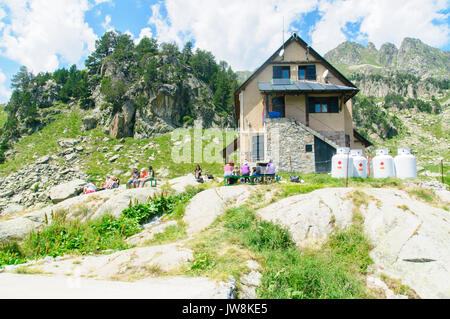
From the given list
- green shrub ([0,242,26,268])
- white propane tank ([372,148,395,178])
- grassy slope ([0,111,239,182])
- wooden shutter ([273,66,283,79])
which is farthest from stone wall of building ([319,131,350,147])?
green shrub ([0,242,26,268])

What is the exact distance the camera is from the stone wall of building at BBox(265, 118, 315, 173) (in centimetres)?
2330

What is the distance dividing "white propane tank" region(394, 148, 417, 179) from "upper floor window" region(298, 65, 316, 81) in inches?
538

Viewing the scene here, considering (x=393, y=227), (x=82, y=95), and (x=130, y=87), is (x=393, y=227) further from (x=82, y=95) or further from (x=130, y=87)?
(x=82, y=95)

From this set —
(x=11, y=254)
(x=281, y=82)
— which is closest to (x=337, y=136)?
(x=281, y=82)

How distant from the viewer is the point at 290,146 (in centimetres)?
2366

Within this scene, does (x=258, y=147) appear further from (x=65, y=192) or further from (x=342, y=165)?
(x=65, y=192)

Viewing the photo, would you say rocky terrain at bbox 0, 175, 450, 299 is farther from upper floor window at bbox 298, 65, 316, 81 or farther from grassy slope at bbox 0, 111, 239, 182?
grassy slope at bbox 0, 111, 239, 182

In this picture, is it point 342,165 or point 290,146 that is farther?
point 290,146

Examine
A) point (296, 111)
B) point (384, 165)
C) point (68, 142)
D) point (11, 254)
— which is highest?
point (296, 111)

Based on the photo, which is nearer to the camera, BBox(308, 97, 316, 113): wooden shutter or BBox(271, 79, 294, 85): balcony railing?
BBox(308, 97, 316, 113): wooden shutter

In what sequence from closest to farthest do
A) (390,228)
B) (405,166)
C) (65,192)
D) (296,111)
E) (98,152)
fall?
(390,228), (405,166), (65,192), (296,111), (98,152)

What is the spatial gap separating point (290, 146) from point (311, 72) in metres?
10.3

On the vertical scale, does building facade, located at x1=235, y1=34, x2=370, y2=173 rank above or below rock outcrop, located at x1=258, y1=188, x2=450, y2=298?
above

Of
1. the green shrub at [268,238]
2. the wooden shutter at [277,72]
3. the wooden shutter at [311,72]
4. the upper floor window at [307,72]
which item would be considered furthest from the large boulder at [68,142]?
the green shrub at [268,238]
